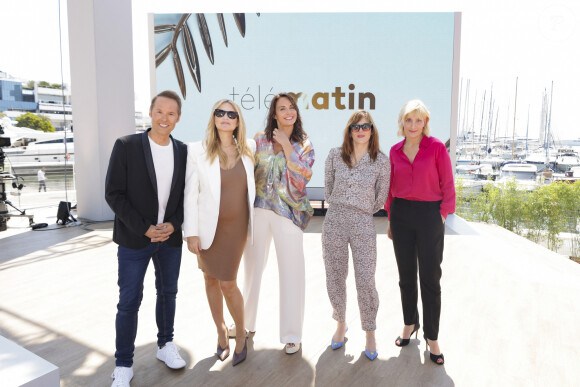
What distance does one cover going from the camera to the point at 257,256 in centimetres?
264

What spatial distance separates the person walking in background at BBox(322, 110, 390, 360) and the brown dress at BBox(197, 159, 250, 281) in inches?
22.1

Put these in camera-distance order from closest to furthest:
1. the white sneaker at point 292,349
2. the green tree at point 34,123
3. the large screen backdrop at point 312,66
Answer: the white sneaker at point 292,349, the large screen backdrop at point 312,66, the green tree at point 34,123

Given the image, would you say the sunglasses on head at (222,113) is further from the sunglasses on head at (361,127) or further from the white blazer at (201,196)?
the sunglasses on head at (361,127)

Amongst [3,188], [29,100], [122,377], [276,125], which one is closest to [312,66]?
[3,188]

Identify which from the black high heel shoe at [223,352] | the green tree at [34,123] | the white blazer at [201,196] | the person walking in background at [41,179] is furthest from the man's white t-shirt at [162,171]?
the green tree at [34,123]

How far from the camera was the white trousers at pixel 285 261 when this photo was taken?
8.39 ft

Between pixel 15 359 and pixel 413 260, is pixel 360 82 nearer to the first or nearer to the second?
pixel 413 260

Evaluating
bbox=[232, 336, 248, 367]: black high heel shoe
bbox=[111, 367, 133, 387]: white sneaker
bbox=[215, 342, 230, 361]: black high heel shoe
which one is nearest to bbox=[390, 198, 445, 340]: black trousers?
bbox=[232, 336, 248, 367]: black high heel shoe

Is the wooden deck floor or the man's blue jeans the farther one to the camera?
the wooden deck floor

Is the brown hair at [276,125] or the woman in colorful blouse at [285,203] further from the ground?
the brown hair at [276,125]

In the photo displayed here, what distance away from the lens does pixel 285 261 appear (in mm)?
2590

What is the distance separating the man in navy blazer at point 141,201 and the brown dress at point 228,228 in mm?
232

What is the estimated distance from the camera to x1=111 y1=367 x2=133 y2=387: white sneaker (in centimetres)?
222

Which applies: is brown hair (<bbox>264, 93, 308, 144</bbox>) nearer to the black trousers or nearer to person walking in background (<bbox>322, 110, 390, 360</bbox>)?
person walking in background (<bbox>322, 110, 390, 360</bbox>)
